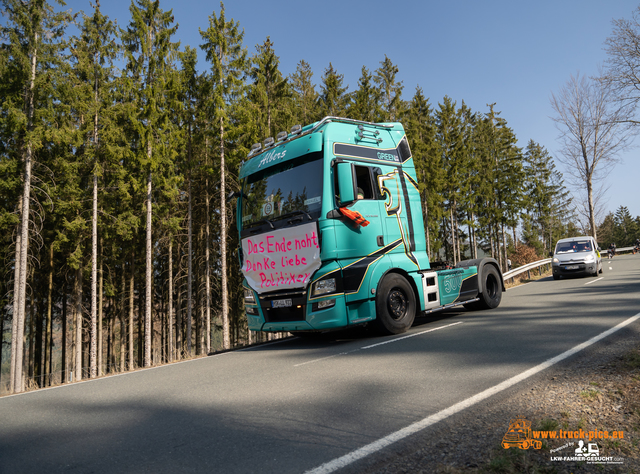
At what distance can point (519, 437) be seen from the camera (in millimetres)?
3227

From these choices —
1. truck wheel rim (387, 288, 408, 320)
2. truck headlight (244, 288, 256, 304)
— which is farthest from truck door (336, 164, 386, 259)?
truck headlight (244, 288, 256, 304)

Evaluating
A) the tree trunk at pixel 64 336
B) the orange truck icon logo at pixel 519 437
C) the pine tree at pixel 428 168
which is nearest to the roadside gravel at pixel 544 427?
the orange truck icon logo at pixel 519 437

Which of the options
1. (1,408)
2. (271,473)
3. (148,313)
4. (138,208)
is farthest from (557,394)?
(138,208)

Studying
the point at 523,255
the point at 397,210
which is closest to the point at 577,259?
the point at 397,210

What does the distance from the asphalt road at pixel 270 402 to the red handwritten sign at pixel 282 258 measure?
1369 millimetres

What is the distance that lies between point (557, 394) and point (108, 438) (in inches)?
A: 170

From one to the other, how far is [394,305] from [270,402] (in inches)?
175

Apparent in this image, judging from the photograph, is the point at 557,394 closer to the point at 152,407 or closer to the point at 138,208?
the point at 152,407

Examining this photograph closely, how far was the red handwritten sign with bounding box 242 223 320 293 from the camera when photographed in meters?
7.60

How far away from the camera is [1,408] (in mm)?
5254

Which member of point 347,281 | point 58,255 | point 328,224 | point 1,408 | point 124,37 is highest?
point 124,37

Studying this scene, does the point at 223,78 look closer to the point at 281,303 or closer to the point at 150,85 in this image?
the point at 150,85

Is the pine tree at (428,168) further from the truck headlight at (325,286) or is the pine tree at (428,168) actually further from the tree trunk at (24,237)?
the truck headlight at (325,286)

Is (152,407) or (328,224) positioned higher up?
(328,224)
